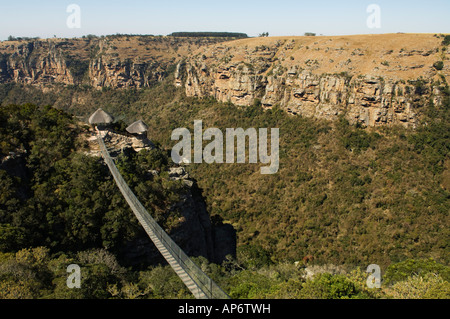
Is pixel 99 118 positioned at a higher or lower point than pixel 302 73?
lower

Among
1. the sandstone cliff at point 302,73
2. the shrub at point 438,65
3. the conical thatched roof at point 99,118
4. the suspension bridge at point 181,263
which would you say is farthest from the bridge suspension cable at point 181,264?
the shrub at point 438,65
